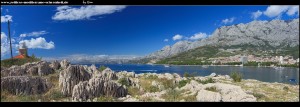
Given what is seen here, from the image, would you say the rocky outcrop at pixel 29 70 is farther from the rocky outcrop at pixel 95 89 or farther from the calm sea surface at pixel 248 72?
the calm sea surface at pixel 248 72

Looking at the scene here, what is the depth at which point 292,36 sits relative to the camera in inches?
5842

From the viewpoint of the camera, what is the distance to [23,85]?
1170 centimetres

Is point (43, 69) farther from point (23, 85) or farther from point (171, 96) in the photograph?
point (171, 96)

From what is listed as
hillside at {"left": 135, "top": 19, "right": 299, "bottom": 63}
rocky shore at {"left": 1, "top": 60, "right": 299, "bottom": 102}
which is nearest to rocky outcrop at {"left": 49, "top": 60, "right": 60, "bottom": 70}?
rocky shore at {"left": 1, "top": 60, "right": 299, "bottom": 102}

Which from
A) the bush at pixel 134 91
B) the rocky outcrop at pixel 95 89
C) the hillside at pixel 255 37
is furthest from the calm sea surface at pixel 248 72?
the hillside at pixel 255 37

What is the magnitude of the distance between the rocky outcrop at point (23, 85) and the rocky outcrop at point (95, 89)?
232cm

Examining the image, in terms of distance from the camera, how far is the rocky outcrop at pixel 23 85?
36.8 ft

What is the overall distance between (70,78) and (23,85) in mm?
1834

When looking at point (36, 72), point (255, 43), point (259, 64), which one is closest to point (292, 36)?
point (255, 43)

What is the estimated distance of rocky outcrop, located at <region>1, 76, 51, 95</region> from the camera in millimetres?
11211

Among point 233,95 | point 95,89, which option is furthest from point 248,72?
point 95,89
